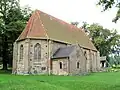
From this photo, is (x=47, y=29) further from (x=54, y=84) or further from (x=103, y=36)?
(x=103, y=36)

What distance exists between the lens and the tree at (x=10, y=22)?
1906 inches

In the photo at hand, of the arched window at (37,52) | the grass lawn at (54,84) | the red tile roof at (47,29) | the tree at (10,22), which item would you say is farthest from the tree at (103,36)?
the grass lawn at (54,84)

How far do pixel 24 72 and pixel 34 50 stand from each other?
13.5ft

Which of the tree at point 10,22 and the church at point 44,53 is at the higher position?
the tree at point 10,22

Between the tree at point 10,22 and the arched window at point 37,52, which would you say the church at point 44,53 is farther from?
the tree at point 10,22

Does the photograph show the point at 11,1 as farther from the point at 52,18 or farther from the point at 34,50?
the point at 34,50

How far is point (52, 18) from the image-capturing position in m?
49.2

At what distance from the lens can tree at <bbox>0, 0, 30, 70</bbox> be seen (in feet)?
159

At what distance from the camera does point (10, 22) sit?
49.5 metres

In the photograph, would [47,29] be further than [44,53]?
Yes

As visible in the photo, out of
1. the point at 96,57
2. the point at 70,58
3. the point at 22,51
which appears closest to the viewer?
the point at 70,58

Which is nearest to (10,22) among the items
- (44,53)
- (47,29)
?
(47,29)

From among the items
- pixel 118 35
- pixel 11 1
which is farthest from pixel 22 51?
pixel 118 35

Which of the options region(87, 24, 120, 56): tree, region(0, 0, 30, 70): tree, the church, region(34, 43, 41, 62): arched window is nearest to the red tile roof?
the church
